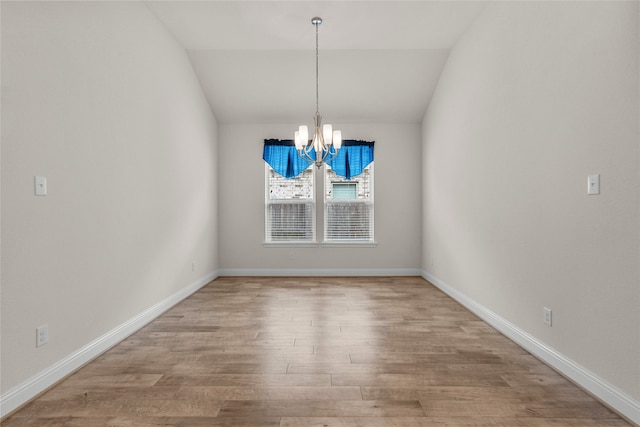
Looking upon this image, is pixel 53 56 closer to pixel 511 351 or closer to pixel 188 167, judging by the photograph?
pixel 188 167

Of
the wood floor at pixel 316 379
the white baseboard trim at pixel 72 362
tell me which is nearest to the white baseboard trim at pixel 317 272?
the white baseboard trim at pixel 72 362

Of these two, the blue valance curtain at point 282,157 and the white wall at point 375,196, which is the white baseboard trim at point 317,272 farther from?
the blue valance curtain at point 282,157

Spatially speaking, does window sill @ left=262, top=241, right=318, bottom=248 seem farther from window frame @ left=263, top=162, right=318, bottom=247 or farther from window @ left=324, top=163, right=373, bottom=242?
window @ left=324, top=163, right=373, bottom=242

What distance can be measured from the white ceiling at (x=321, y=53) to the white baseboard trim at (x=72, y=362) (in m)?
3.11

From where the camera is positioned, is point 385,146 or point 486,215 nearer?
point 486,215

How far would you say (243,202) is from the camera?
597 cm

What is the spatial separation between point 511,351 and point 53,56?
3831mm

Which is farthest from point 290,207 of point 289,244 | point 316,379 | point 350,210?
point 316,379

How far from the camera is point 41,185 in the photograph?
6.92ft

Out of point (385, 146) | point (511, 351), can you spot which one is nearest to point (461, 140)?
point (385, 146)

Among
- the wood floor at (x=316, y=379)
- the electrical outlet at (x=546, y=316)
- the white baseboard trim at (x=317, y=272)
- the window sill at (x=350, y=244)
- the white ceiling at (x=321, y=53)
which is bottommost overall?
the wood floor at (x=316, y=379)

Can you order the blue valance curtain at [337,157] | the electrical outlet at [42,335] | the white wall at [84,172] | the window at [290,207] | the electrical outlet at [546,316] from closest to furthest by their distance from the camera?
the white wall at [84,172], the electrical outlet at [42,335], the electrical outlet at [546,316], the blue valance curtain at [337,157], the window at [290,207]

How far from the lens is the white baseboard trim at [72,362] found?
1.89 metres

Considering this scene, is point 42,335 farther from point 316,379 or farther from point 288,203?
point 288,203
